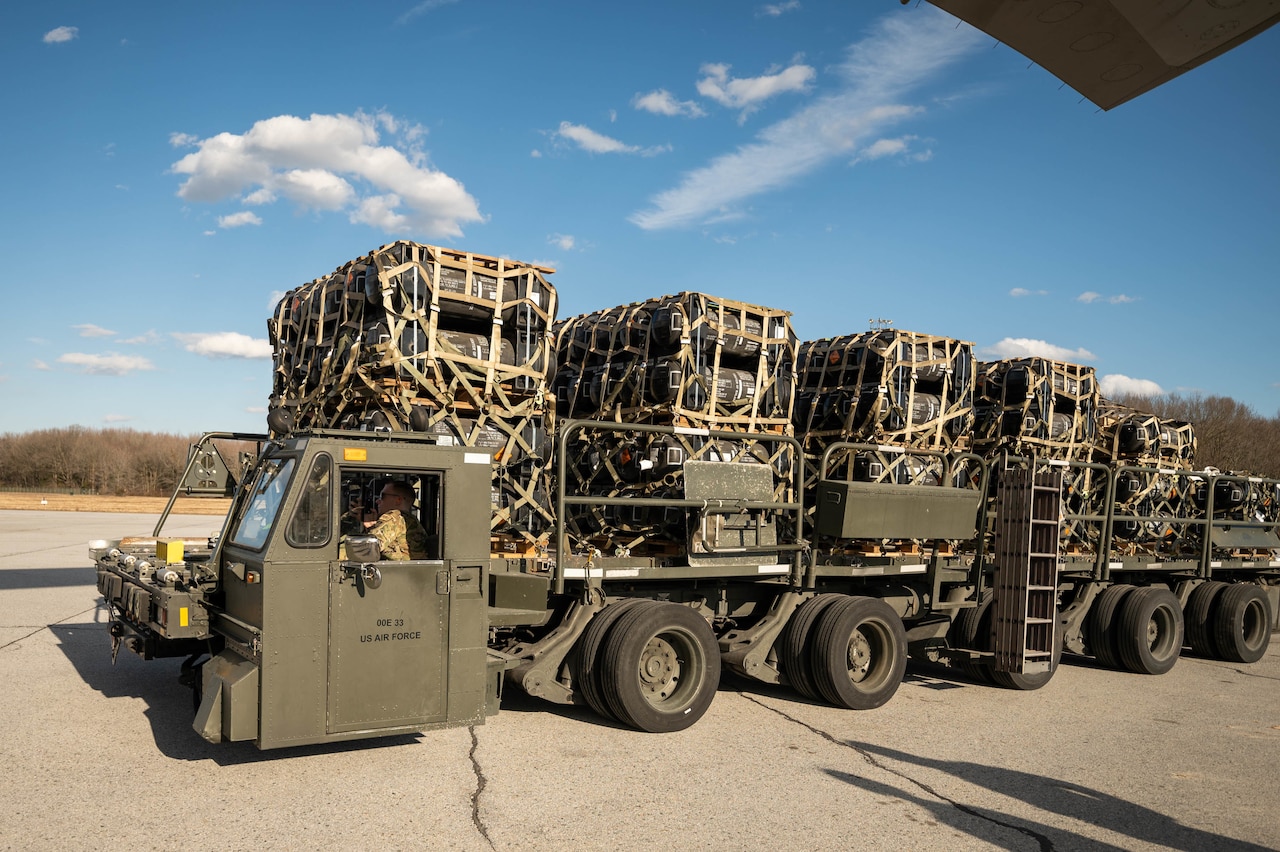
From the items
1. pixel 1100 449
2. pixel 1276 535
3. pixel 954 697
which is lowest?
pixel 954 697

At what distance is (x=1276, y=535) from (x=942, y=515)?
311 inches

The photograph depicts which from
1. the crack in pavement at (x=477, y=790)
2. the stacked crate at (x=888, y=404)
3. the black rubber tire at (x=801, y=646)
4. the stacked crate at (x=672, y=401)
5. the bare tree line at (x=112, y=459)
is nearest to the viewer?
the crack in pavement at (x=477, y=790)

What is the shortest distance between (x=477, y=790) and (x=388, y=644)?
107 cm

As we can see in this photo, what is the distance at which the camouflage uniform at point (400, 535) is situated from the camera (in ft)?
20.6

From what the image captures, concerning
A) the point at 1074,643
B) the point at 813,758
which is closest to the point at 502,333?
the point at 813,758

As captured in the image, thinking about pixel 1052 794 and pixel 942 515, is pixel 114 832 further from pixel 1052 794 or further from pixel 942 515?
pixel 942 515

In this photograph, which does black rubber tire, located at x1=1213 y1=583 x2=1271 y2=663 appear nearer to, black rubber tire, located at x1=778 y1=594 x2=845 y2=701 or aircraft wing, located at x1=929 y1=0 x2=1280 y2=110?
black rubber tire, located at x1=778 y1=594 x2=845 y2=701

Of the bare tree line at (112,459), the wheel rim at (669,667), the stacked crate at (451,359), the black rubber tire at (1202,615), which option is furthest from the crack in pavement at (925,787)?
the bare tree line at (112,459)

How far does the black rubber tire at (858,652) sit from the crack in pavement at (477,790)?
10.3 ft

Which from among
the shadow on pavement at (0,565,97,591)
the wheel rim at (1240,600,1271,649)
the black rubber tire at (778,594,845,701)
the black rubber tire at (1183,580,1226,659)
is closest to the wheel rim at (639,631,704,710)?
the black rubber tire at (778,594,845,701)

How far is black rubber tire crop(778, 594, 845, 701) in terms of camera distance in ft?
27.8

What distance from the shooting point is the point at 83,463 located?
2351 inches

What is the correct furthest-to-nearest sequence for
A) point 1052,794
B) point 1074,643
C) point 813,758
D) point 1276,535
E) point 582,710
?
point 1276,535
point 1074,643
point 582,710
point 813,758
point 1052,794

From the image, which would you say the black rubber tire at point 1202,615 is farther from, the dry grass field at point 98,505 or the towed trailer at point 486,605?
the dry grass field at point 98,505
